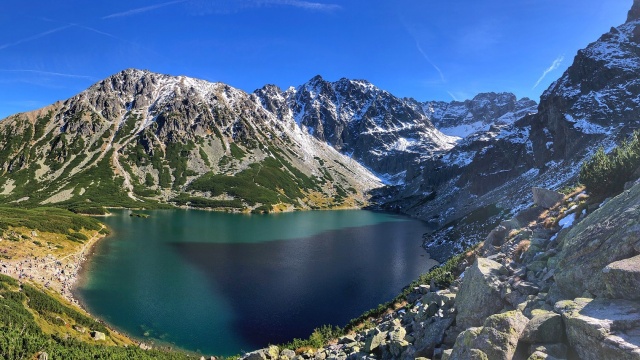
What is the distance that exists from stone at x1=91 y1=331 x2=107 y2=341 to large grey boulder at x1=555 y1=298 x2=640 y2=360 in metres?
46.0

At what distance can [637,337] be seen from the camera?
32.2ft

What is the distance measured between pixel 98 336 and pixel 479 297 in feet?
140

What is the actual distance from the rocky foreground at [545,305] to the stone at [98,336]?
1025 inches

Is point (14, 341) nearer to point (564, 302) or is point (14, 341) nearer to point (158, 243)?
point (564, 302)

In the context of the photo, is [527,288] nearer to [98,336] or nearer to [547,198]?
[547,198]

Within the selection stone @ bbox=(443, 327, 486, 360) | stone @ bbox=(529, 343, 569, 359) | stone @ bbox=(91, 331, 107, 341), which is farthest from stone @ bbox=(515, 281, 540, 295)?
stone @ bbox=(91, 331, 107, 341)

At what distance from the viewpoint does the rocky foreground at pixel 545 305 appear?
11177 millimetres

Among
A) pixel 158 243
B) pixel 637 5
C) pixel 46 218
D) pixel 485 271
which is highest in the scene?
pixel 637 5

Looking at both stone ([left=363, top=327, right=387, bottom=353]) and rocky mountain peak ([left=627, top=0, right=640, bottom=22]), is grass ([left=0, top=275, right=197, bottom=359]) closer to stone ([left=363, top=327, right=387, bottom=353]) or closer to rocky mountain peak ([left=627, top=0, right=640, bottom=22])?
stone ([left=363, top=327, right=387, bottom=353])

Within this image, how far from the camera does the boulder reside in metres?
16.9

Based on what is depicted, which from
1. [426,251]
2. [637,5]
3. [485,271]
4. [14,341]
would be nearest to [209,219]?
[426,251]

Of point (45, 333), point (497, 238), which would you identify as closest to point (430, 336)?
point (497, 238)

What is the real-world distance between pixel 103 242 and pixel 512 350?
11360 cm

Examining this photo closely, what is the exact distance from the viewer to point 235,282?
68.1 m
